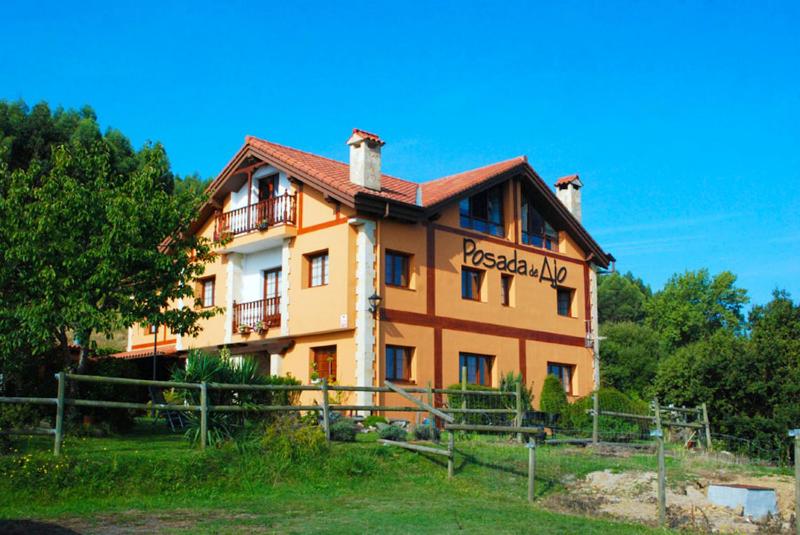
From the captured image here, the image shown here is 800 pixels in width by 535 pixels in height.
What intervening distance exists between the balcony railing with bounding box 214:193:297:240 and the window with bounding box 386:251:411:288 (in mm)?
3389

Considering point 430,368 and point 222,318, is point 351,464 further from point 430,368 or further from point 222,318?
point 222,318

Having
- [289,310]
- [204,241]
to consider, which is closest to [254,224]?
[289,310]

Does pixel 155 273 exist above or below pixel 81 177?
below

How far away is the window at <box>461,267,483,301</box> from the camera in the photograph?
29.2 meters

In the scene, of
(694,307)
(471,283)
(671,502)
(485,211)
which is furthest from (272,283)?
(694,307)

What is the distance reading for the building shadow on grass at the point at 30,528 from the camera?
36.9 feet

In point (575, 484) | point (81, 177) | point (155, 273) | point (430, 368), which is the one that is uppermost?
point (81, 177)

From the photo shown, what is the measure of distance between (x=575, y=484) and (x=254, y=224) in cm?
1569

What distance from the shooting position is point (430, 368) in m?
27.1

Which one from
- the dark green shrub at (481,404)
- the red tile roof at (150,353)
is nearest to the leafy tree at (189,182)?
the red tile roof at (150,353)

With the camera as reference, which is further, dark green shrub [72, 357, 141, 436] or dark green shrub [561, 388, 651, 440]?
dark green shrub [561, 388, 651, 440]

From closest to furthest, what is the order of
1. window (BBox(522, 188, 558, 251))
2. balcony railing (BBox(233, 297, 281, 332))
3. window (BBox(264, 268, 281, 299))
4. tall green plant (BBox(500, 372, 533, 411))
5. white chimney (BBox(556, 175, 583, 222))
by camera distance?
tall green plant (BBox(500, 372, 533, 411))
balcony railing (BBox(233, 297, 281, 332))
window (BBox(264, 268, 281, 299))
window (BBox(522, 188, 558, 251))
white chimney (BBox(556, 175, 583, 222))

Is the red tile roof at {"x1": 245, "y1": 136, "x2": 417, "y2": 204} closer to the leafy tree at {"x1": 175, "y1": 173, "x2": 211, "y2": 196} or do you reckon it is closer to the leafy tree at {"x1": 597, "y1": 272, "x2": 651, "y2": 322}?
the leafy tree at {"x1": 175, "y1": 173, "x2": 211, "y2": 196}

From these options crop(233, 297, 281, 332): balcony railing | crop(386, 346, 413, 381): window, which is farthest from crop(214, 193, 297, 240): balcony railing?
crop(386, 346, 413, 381): window
